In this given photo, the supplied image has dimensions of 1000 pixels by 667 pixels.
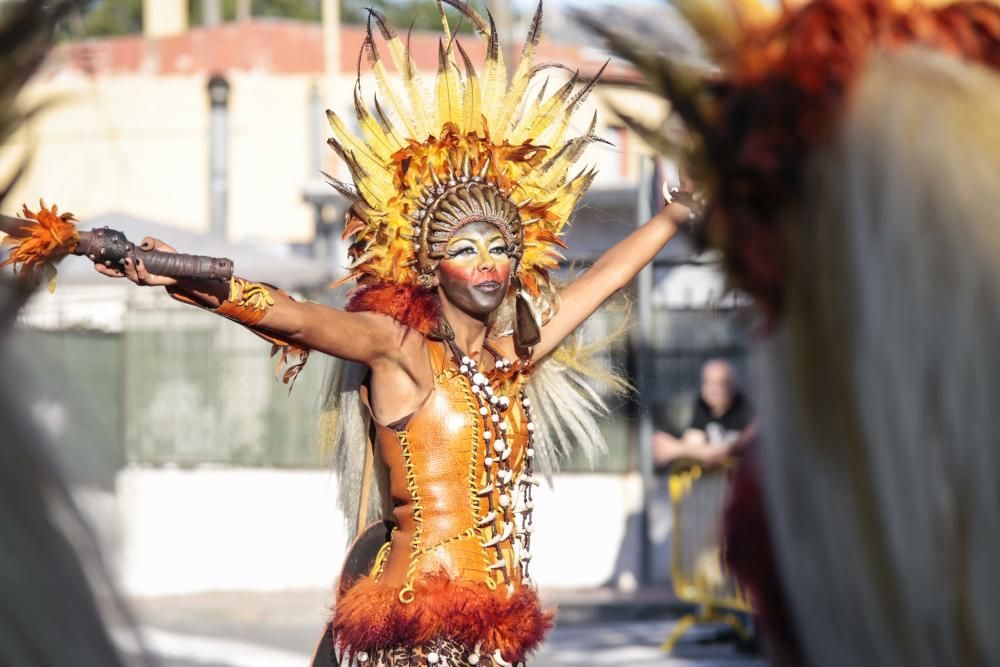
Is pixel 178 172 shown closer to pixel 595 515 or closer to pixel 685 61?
pixel 595 515

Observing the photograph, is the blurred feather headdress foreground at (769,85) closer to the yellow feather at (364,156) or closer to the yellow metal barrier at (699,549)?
the yellow feather at (364,156)

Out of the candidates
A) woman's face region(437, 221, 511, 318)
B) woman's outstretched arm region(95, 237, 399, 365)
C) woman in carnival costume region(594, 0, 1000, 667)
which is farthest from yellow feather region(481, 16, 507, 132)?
woman in carnival costume region(594, 0, 1000, 667)

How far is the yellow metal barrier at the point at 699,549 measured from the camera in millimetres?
9945

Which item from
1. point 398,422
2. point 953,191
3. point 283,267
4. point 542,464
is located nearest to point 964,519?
point 953,191

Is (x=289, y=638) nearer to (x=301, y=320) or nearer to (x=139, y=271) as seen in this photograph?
(x=301, y=320)

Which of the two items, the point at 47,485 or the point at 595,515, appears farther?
the point at 595,515

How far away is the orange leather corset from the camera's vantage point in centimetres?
424

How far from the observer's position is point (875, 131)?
157 centimetres

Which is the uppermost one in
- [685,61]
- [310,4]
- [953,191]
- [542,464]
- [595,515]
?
[310,4]

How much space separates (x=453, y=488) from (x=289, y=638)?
6.84m

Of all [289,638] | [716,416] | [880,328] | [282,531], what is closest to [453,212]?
[880,328]

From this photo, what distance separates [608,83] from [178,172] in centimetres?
2562

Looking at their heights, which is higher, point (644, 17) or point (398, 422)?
point (644, 17)

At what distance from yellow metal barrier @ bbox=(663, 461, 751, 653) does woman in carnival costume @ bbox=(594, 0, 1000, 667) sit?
803 cm
